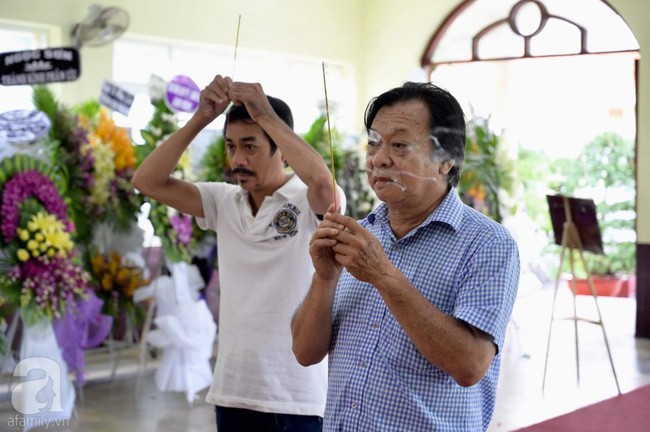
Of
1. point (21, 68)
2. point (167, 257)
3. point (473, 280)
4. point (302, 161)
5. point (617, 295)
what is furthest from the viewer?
point (617, 295)

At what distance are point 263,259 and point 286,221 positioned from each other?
0.11 meters

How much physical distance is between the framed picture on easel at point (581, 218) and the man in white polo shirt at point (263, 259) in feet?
12.1

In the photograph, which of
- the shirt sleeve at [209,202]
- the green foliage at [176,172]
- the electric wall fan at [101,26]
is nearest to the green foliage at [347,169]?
the green foliage at [176,172]

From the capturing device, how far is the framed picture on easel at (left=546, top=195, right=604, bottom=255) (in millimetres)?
5699

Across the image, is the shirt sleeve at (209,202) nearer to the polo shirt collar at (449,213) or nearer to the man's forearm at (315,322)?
the man's forearm at (315,322)

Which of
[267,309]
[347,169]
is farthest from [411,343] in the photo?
[347,169]

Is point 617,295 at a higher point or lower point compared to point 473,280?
lower

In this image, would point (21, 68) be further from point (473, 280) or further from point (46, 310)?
point (473, 280)

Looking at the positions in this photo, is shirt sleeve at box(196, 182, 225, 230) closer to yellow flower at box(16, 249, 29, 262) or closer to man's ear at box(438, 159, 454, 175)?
man's ear at box(438, 159, 454, 175)

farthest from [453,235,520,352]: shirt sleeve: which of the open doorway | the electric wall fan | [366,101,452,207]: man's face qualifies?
the open doorway

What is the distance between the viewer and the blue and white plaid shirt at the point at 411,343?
156cm

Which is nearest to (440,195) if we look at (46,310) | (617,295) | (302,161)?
(302,161)

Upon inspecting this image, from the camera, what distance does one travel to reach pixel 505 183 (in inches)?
279

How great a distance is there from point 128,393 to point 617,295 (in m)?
5.95
